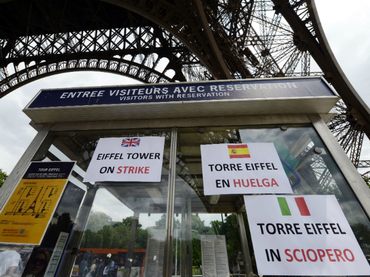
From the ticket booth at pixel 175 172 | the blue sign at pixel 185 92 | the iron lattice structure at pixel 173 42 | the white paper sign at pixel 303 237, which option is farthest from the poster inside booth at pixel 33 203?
the iron lattice structure at pixel 173 42

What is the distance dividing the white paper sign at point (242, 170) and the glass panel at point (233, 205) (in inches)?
3.8

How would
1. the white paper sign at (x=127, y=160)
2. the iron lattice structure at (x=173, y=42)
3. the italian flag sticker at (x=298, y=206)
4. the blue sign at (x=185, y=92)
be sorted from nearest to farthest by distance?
the italian flag sticker at (x=298, y=206)
the white paper sign at (x=127, y=160)
the blue sign at (x=185, y=92)
the iron lattice structure at (x=173, y=42)

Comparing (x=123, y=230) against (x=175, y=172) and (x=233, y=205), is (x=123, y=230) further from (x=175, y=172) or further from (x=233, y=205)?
(x=233, y=205)

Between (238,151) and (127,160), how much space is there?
A: 60.2 inches

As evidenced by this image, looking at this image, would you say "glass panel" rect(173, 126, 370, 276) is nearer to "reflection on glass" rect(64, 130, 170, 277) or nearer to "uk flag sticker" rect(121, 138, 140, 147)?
"reflection on glass" rect(64, 130, 170, 277)

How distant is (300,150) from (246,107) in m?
0.92

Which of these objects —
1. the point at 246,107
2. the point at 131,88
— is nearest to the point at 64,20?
the point at 131,88

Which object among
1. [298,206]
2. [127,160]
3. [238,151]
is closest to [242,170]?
[238,151]

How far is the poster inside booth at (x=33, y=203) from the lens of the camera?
2203mm

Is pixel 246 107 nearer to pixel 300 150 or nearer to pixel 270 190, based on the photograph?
pixel 300 150

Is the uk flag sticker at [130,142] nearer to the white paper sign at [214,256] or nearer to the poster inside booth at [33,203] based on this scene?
the poster inside booth at [33,203]

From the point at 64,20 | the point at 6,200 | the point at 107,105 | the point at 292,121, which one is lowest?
the point at 6,200

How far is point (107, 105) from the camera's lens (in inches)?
113

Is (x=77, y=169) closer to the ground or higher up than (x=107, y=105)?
closer to the ground
